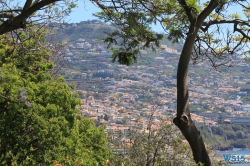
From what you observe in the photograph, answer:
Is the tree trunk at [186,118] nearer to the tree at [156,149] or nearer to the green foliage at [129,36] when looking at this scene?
the green foliage at [129,36]

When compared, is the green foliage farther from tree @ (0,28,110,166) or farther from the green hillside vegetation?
the green hillside vegetation

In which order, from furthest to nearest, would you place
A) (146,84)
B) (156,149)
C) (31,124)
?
(146,84) < (156,149) < (31,124)

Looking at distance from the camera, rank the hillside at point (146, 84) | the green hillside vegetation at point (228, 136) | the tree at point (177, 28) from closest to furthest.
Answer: the tree at point (177, 28)
the green hillside vegetation at point (228, 136)
the hillside at point (146, 84)

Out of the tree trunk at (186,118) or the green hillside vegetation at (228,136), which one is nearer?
the tree trunk at (186,118)

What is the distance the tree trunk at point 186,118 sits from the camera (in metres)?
5.77

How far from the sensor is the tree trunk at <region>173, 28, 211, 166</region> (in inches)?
227

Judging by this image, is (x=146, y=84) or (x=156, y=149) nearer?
(x=156, y=149)

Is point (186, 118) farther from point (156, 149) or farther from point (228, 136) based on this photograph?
point (228, 136)

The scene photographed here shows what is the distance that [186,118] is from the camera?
5.75 meters

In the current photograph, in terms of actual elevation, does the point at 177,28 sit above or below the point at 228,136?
above

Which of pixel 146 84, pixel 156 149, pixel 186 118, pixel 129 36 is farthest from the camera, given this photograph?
pixel 146 84

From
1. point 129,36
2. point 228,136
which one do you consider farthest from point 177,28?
point 228,136

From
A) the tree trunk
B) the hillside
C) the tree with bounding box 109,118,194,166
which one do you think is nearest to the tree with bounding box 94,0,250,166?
the tree trunk

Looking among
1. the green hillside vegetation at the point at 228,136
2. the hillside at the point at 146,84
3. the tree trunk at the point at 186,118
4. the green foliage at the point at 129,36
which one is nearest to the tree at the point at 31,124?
the green foliage at the point at 129,36
